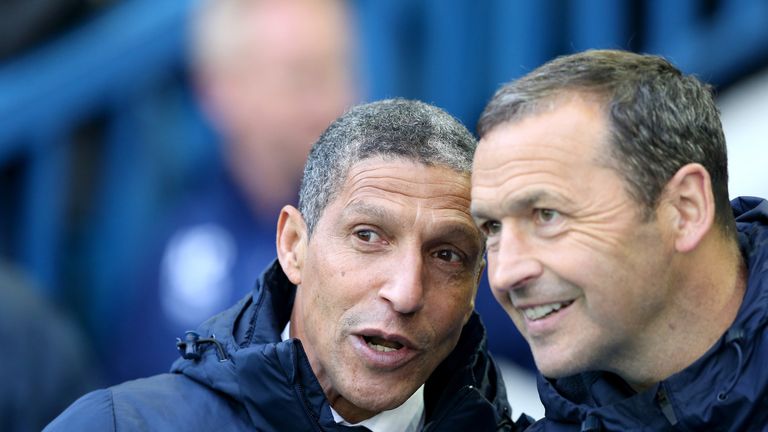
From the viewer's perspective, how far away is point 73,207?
574 cm

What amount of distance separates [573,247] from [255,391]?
2.86 feet

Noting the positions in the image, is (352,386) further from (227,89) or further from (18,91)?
(18,91)

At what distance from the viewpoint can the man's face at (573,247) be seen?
8.47 feet

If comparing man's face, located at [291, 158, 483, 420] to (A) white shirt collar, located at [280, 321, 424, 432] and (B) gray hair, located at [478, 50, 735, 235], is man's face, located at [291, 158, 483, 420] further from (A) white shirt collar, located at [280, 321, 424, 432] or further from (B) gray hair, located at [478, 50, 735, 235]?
(B) gray hair, located at [478, 50, 735, 235]

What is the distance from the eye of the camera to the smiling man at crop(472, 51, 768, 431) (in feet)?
8.43

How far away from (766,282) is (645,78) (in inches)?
18.6

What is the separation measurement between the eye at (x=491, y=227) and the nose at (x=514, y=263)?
7cm

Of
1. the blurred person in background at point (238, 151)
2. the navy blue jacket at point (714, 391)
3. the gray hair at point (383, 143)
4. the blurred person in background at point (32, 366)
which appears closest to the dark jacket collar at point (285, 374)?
the gray hair at point (383, 143)

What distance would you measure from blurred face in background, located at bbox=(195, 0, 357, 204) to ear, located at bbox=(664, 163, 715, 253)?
2.96m

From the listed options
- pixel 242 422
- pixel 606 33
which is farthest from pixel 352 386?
pixel 606 33

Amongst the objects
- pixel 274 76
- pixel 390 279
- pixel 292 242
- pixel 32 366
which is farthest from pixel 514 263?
pixel 274 76

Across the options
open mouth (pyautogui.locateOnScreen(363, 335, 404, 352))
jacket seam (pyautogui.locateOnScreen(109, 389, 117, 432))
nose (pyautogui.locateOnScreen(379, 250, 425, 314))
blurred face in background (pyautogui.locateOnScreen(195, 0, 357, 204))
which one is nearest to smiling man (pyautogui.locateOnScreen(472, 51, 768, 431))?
nose (pyautogui.locateOnScreen(379, 250, 425, 314))

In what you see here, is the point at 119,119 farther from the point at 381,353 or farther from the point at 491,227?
the point at 491,227

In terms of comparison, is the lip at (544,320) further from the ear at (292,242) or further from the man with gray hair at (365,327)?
the ear at (292,242)
